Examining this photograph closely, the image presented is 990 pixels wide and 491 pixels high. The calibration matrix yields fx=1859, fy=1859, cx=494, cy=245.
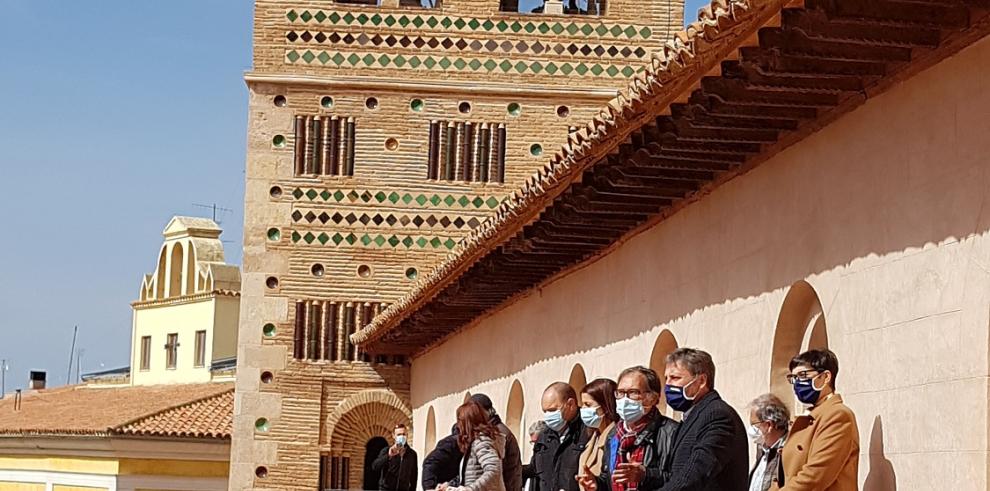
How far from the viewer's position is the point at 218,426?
38.6 meters

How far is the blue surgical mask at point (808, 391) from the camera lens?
772 centimetres

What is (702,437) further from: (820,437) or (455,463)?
(455,463)

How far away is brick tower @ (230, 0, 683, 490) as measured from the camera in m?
29.6

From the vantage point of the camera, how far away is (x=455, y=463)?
10641mm

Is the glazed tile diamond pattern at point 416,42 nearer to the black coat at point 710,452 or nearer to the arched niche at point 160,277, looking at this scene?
the black coat at point 710,452

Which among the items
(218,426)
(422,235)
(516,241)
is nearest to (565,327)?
(516,241)

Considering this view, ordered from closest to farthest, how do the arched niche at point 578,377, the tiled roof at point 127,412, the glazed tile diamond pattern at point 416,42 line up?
1. the arched niche at point 578,377
2. the glazed tile diamond pattern at point 416,42
3. the tiled roof at point 127,412

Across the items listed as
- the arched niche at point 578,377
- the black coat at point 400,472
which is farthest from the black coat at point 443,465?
the black coat at point 400,472

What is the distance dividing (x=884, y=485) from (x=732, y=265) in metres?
3.12

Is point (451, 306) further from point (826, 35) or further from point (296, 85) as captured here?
point (826, 35)

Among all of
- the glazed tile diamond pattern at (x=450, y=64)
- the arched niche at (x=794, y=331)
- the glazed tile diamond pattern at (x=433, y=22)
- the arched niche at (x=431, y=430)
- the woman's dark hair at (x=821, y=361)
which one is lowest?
the woman's dark hair at (x=821, y=361)

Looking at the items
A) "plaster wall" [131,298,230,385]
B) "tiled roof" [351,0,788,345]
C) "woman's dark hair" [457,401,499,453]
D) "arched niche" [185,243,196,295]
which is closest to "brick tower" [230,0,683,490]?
"tiled roof" [351,0,788,345]

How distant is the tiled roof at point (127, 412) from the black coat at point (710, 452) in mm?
30849

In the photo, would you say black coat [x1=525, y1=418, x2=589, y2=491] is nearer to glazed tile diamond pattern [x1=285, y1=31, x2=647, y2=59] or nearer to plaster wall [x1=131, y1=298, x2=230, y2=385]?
glazed tile diamond pattern [x1=285, y1=31, x2=647, y2=59]
